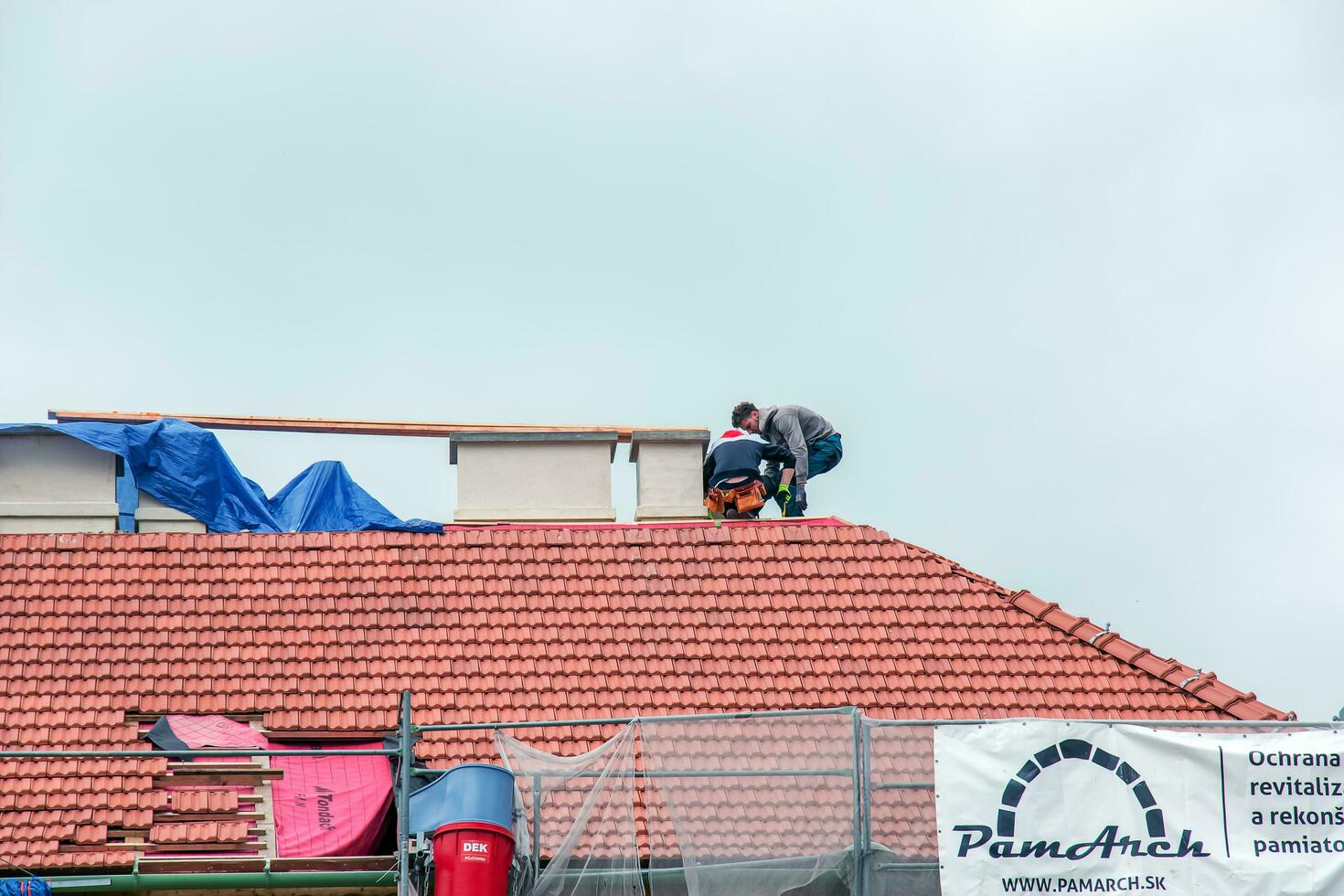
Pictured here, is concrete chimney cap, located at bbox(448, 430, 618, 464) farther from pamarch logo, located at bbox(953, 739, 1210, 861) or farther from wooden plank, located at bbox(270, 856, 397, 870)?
pamarch logo, located at bbox(953, 739, 1210, 861)

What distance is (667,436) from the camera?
61.9ft

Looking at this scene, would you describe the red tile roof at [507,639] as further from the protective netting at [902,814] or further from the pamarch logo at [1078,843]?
the pamarch logo at [1078,843]

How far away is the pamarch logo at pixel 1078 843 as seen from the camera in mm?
12398

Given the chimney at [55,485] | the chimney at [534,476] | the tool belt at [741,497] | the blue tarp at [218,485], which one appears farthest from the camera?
the chimney at [534,476]

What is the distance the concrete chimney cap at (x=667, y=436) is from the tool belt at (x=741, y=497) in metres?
0.62

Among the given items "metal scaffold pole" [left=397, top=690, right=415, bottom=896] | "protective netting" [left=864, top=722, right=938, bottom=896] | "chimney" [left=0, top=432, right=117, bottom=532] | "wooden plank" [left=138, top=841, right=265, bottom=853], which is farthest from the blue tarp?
"protective netting" [left=864, top=722, right=938, bottom=896]

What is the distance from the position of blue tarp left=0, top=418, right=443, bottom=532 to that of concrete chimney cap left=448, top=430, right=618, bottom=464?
114 cm

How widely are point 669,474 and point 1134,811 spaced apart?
7479 millimetres

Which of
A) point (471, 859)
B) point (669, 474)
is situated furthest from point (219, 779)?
point (669, 474)

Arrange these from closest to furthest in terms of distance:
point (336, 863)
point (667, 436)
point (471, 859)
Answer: point (471, 859) → point (336, 863) → point (667, 436)

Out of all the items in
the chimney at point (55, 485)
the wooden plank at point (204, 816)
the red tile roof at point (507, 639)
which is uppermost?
the chimney at point (55, 485)

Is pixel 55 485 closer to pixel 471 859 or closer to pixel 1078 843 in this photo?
pixel 471 859

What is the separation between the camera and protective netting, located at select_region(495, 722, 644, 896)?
12812 mm

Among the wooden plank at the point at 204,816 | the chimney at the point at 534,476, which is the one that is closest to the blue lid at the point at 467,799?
the wooden plank at the point at 204,816
